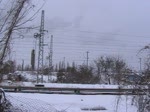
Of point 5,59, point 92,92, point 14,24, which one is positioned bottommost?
point 92,92

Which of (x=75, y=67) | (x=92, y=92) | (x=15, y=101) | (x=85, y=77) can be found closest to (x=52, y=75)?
(x=75, y=67)

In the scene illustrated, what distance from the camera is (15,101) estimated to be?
30.2 ft

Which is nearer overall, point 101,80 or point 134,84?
point 134,84

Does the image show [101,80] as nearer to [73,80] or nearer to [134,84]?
[73,80]

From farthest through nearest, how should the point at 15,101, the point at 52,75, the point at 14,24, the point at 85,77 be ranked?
the point at 52,75 → the point at 85,77 → the point at 15,101 → the point at 14,24

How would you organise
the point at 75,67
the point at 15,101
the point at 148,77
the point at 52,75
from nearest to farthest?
the point at 148,77 < the point at 15,101 < the point at 75,67 < the point at 52,75

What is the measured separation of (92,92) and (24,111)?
18.4 meters

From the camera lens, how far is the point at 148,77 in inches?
340

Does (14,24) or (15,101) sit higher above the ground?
(14,24)

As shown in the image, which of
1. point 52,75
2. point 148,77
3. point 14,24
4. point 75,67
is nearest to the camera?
point 14,24

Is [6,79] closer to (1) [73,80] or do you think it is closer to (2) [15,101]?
(2) [15,101]

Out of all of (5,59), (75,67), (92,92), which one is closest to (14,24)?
(5,59)

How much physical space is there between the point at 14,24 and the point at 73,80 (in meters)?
41.9

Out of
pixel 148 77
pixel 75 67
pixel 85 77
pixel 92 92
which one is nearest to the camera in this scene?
pixel 148 77
